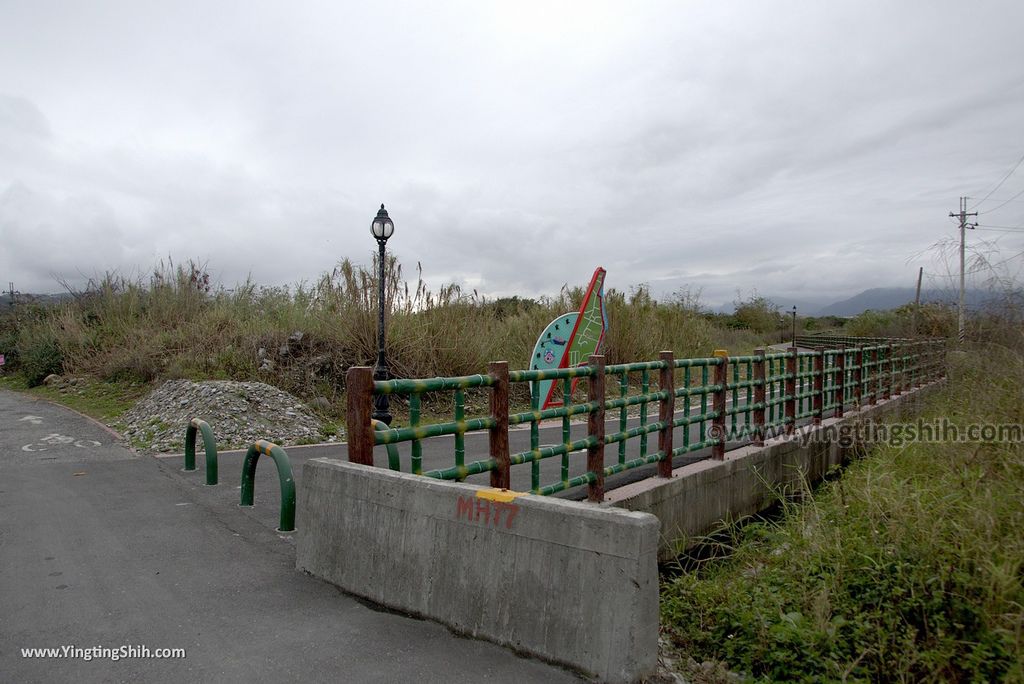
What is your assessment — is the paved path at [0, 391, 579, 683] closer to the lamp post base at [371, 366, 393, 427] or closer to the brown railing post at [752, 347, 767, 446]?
the lamp post base at [371, 366, 393, 427]

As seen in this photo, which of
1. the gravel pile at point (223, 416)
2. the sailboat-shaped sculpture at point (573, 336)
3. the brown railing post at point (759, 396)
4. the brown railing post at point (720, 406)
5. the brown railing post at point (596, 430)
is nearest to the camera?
the brown railing post at point (596, 430)

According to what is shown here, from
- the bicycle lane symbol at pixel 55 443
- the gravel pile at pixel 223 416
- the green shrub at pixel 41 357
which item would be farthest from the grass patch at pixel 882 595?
the green shrub at pixel 41 357

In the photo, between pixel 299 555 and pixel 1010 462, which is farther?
pixel 1010 462

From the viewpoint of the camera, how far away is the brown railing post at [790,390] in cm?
956

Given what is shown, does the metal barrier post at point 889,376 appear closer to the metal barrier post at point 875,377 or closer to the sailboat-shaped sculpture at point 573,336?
the metal barrier post at point 875,377

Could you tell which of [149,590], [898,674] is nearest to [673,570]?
[898,674]

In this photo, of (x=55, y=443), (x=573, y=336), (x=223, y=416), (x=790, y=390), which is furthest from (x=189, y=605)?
(x=573, y=336)

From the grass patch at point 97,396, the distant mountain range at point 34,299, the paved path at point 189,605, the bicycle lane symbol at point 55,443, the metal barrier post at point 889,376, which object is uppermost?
the distant mountain range at point 34,299

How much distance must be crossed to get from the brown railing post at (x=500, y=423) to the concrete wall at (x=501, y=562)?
0.96 meters

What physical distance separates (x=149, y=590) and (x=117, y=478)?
4.46 meters

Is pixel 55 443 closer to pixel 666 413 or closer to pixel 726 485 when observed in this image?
pixel 666 413

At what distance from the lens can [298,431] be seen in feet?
39.9

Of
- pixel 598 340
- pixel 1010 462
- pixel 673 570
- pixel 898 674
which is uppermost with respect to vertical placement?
pixel 598 340

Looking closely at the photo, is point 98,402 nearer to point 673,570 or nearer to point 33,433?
point 33,433
